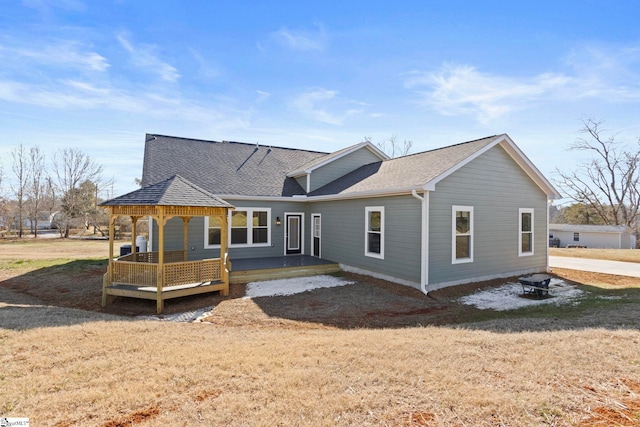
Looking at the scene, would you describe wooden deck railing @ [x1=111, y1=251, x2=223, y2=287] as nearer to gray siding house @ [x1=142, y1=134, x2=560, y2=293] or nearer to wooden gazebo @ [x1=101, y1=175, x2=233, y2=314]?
wooden gazebo @ [x1=101, y1=175, x2=233, y2=314]

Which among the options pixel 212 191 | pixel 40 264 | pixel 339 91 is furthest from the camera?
pixel 339 91

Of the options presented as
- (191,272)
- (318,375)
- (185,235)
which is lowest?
(318,375)

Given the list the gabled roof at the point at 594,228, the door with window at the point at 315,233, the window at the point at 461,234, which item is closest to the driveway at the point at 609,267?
the window at the point at 461,234

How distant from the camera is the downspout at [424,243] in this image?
8.91 metres

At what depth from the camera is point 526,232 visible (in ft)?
38.4

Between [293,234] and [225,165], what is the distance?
15.1ft

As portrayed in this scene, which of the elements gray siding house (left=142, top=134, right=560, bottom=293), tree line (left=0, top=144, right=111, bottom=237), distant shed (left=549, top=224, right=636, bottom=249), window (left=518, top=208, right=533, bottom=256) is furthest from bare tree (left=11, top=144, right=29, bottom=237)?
distant shed (left=549, top=224, right=636, bottom=249)

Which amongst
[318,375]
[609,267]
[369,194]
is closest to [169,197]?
[369,194]

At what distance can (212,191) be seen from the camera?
12492 millimetres

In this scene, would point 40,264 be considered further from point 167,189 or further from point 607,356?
point 607,356

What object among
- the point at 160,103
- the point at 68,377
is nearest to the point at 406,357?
the point at 68,377

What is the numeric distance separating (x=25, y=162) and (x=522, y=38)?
139 feet

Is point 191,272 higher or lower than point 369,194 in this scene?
lower

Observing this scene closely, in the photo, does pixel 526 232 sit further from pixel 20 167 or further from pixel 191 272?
pixel 20 167
